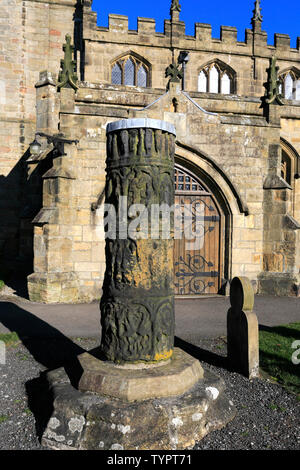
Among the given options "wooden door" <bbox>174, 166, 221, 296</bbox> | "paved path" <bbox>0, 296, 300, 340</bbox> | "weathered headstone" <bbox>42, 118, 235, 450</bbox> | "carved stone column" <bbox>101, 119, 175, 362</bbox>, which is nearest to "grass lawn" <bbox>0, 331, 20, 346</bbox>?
"paved path" <bbox>0, 296, 300, 340</bbox>

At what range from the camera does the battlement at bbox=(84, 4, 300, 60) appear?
53.7ft

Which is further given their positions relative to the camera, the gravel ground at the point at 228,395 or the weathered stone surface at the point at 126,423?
the gravel ground at the point at 228,395

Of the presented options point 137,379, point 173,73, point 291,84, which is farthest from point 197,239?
point 291,84

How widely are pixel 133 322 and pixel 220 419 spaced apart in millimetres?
1142

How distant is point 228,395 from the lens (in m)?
4.06

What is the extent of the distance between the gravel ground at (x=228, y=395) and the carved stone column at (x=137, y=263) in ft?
2.91

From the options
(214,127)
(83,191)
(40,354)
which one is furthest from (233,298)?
(214,127)

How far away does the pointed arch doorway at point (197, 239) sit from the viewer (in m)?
9.88

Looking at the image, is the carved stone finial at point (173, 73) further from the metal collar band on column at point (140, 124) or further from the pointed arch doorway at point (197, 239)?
the metal collar band on column at point (140, 124)

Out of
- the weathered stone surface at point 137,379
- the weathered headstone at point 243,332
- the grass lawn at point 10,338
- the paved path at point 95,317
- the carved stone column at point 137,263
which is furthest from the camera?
the paved path at point 95,317

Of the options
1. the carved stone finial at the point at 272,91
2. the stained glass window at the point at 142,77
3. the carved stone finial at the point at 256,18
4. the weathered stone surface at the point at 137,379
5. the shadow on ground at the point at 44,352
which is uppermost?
the carved stone finial at the point at 256,18

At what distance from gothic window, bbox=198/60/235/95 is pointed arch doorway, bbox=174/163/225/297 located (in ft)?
31.3

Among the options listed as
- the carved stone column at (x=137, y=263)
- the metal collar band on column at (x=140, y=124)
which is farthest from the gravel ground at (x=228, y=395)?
the metal collar band on column at (x=140, y=124)
